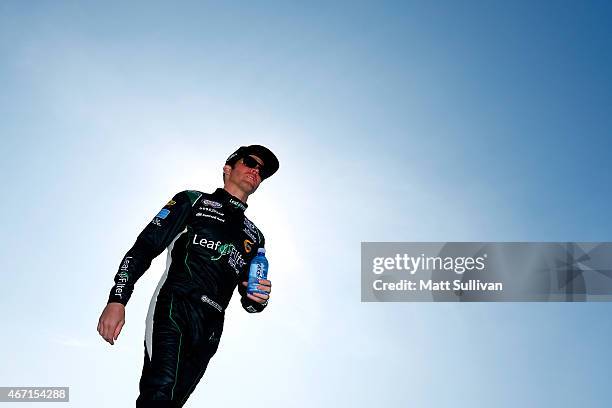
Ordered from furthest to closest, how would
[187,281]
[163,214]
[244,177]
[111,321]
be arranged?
[244,177], [163,214], [187,281], [111,321]

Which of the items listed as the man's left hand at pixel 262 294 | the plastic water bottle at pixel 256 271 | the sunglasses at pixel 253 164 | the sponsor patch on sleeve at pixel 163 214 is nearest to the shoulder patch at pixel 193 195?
the sponsor patch on sleeve at pixel 163 214

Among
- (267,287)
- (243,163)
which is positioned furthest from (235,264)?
(243,163)

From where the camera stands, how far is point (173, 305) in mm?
5246

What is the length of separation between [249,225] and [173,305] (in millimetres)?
1684

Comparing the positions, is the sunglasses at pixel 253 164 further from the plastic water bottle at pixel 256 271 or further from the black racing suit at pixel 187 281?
the plastic water bottle at pixel 256 271

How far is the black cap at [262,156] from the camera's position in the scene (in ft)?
22.7

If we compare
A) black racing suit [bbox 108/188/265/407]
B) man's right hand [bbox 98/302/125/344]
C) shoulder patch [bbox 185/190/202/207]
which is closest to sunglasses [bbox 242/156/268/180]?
black racing suit [bbox 108/188/265/407]

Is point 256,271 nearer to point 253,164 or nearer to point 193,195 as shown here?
point 193,195

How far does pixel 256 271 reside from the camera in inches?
245

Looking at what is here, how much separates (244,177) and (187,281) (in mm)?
1674

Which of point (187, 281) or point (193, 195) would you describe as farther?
point (193, 195)

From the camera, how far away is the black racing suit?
489 centimetres

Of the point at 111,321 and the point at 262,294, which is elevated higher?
the point at 262,294

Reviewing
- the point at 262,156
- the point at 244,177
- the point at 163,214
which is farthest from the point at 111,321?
the point at 262,156
